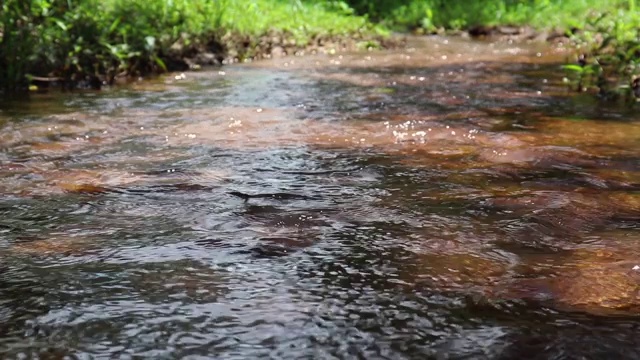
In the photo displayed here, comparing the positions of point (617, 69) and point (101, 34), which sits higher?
point (101, 34)

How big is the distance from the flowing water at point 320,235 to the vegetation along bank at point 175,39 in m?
1.19

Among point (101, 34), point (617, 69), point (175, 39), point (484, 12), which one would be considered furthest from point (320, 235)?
point (484, 12)

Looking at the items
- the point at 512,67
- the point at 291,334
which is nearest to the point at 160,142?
the point at 291,334

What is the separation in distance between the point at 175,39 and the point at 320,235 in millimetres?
4846

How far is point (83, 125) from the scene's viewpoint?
3.64 meters

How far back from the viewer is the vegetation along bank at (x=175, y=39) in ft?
16.2

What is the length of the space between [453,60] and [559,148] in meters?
4.30

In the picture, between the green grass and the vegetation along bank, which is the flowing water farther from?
the green grass

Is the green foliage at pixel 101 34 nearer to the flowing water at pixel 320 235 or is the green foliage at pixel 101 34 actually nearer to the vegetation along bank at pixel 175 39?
the vegetation along bank at pixel 175 39

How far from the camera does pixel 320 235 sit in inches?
74.7

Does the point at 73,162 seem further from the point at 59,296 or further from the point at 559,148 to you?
the point at 559,148

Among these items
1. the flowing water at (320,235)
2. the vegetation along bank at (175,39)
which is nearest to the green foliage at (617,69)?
the vegetation along bank at (175,39)

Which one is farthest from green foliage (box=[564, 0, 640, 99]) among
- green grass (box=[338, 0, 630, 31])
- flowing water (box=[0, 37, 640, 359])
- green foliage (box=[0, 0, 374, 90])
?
green grass (box=[338, 0, 630, 31])

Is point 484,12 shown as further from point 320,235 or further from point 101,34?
point 320,235
